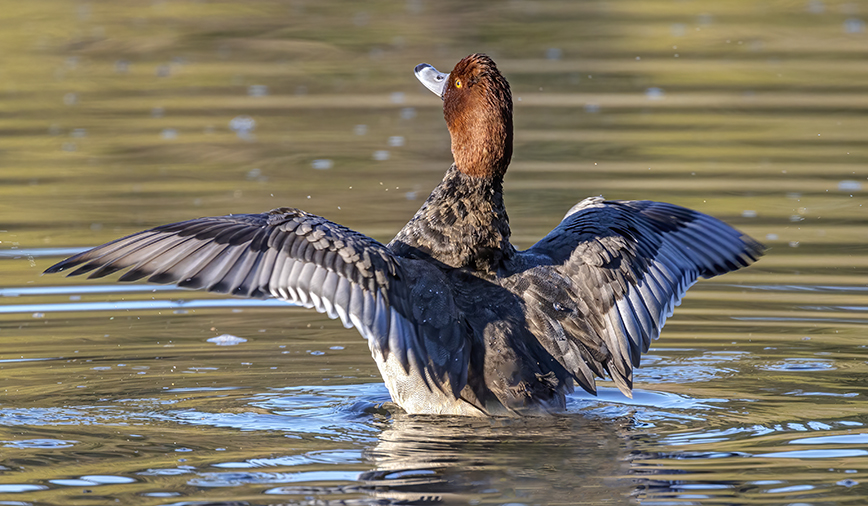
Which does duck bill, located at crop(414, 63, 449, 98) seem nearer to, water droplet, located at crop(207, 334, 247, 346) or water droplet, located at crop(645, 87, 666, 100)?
water droplet, located at crop(207, 334, 247, 346)

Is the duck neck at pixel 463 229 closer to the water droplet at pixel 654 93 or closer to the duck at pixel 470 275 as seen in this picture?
the duck at pixel 470 275

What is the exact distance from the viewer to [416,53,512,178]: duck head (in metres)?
6.12

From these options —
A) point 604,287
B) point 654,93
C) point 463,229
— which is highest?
point 654,93

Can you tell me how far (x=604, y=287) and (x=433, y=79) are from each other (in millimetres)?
1605

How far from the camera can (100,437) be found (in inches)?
219

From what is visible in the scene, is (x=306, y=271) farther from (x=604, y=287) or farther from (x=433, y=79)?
(x=433, y=79)

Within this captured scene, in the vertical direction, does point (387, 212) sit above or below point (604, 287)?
above

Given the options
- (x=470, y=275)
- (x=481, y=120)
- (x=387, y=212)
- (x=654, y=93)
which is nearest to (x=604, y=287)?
(x=470, y=275)

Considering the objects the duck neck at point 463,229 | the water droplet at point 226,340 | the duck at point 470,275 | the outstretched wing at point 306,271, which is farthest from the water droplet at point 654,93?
the outstretched wing at point 306,271

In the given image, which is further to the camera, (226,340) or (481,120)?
(226,340)

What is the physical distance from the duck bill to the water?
5.23 ft

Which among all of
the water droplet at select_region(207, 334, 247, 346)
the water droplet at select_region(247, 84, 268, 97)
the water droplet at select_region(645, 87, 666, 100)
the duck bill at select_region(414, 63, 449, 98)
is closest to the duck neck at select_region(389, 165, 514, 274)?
the duck bill at select_region(414, 63, 449, 98)

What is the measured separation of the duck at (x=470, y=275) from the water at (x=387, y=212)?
263 millimetres

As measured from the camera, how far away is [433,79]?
6887 mm
